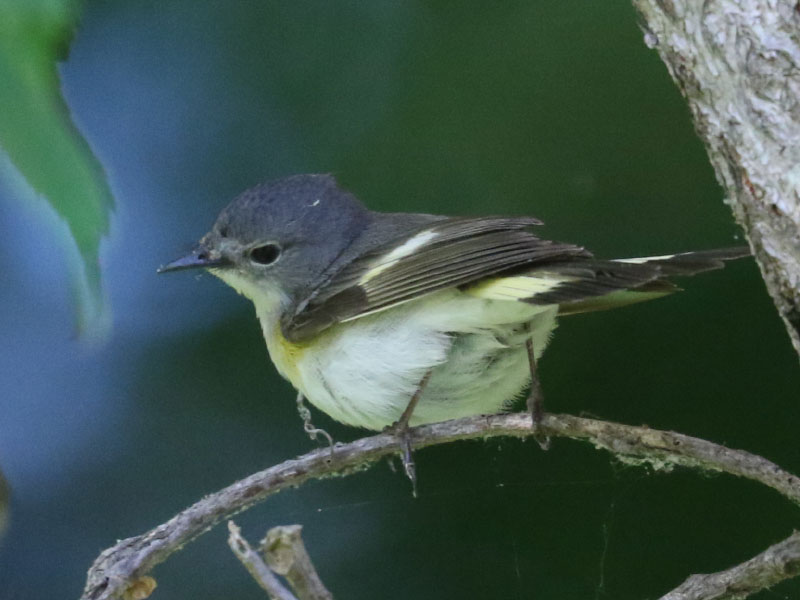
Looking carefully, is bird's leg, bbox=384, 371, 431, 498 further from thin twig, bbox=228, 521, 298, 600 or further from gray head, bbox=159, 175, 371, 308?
thin twig, bbox=228, 521, 298, 600

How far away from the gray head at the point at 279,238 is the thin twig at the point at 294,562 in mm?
912

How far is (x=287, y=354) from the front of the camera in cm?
178

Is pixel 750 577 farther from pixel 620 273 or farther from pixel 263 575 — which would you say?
pixel 263 575

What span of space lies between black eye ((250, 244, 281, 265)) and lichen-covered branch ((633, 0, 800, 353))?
37.6 inches

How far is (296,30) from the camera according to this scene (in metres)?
2.37

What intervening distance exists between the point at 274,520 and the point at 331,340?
0.90 m

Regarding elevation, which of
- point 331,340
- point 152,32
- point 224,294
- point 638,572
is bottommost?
point 638,572

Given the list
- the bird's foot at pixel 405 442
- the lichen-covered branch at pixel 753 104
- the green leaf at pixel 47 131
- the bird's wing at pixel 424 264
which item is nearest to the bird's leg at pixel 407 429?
the bird's foot at pixel 405 442

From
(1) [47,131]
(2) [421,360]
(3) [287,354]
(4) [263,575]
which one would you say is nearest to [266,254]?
(3) [287,354]

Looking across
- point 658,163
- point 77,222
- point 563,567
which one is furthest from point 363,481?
point 77,222

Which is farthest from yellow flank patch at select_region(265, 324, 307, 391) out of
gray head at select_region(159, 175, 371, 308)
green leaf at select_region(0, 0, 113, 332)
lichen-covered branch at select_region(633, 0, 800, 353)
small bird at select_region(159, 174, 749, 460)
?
green leaf at select_region(0, 0, 113, 332)

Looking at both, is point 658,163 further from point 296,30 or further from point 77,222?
point 77,222

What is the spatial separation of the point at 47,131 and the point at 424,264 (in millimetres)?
894

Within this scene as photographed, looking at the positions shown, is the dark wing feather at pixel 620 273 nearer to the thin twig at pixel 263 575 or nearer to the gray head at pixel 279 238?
the thin twig at pixel 263 575
